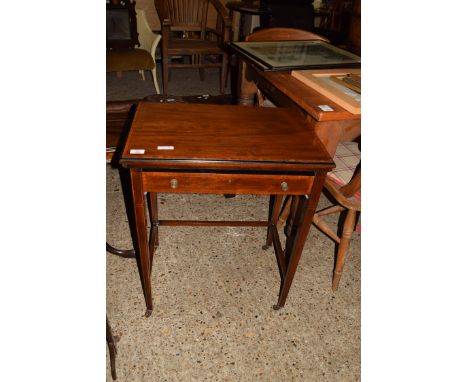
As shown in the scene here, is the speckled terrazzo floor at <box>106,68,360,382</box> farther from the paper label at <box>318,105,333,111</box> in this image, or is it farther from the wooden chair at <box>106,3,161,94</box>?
the wooden chair at <box>106,3,161,94</box>

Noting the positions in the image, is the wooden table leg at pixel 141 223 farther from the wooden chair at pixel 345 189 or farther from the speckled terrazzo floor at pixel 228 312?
the wooden chair at pixel 345 189

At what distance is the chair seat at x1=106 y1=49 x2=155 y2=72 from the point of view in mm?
3518

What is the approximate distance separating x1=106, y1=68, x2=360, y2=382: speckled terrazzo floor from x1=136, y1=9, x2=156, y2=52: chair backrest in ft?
9.06

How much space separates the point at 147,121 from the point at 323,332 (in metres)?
1.23

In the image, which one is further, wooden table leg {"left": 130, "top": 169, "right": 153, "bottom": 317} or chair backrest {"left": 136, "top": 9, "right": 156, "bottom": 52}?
chair backrest {"left": 136, "top": 9, "right": 156, "bottom": 52}

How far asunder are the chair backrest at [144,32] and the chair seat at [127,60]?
0.57 metres

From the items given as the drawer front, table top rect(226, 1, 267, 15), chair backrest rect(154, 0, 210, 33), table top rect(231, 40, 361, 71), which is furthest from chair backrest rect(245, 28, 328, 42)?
chair backrest rect(154, 0, 210, 33)

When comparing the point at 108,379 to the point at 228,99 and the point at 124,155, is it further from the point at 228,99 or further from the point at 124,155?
the point at 228,99

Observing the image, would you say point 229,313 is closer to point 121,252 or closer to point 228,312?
point 228,312

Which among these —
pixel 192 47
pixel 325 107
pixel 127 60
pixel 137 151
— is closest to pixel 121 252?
pixel 137 151

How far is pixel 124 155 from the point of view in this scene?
103 cm

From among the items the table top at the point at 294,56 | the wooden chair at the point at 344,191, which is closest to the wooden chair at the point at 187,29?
the table top at the point at 294,56

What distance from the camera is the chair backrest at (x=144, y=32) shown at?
4121 mm

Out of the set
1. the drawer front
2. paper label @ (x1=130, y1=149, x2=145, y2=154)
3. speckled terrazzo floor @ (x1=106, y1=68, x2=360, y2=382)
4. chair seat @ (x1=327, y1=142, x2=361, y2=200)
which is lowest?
speckled terrazzo floor @ (x1=106, y1=68, x2=360, y2=382)
